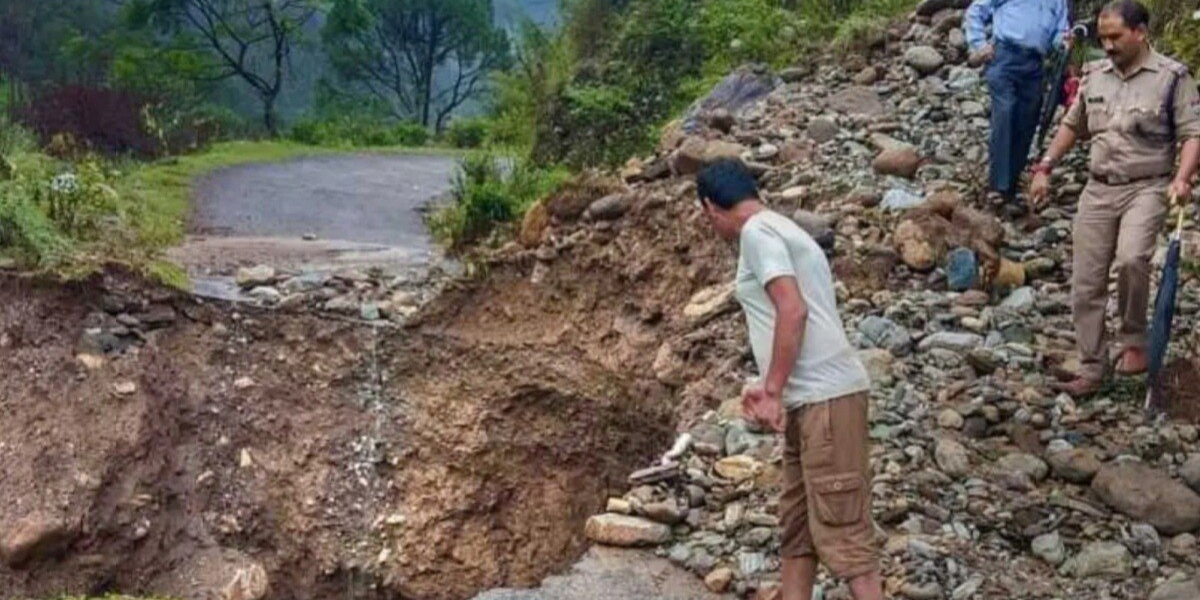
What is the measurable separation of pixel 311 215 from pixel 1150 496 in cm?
921

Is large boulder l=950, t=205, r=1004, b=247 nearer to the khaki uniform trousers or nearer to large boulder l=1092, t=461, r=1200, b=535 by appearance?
the khaki uniform trousers

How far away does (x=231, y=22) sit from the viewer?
34.9 metres

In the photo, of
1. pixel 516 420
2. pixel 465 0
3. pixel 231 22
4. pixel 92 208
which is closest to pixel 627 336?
pixel 516 420

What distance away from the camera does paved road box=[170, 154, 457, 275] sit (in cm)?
987

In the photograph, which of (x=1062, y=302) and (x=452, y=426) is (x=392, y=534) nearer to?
(x=452, y=426)

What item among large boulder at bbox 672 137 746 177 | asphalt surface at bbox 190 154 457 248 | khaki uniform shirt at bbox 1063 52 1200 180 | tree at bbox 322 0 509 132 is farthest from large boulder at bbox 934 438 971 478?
tree at bbox 322 0 509 132

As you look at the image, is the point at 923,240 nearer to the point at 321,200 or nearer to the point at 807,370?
the point at 807,370

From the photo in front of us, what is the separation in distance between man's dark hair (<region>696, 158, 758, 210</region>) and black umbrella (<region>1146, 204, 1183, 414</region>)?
7.71ft

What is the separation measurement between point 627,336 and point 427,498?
1.63 m

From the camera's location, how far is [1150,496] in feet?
17.0

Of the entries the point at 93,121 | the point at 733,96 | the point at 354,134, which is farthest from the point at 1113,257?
the point at 354,134

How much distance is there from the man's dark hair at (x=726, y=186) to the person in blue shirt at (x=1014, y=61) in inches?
165

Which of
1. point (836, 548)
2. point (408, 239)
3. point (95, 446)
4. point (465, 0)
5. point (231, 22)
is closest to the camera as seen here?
point (836, 548)

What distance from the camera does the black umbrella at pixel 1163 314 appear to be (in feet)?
18.1
